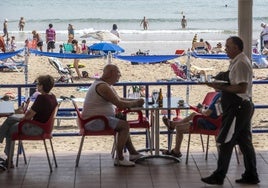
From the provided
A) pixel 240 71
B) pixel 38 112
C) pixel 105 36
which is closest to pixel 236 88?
pixel 240 71

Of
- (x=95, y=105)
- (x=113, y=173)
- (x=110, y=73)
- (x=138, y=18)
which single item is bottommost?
(x=113, y=173)

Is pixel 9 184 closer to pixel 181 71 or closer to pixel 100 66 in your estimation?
pixel 181 71

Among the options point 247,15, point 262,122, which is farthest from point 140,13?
point 247,15

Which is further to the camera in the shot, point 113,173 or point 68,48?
point 68,48

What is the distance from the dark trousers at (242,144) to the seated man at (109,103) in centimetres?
112

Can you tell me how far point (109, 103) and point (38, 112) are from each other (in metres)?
0.77

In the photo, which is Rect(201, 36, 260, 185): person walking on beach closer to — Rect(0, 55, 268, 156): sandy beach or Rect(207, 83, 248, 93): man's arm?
Rect(207, 83, 248, 93): man's arm

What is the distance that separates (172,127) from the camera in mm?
7727

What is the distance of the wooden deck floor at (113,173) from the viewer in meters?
6.68

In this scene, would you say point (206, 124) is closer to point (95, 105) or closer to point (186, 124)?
point (186, 124)

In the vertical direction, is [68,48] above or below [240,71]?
above

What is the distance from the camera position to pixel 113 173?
708 centimetres

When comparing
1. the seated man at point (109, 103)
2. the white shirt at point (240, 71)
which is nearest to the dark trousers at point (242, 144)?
the white shirt at point (240, 71)

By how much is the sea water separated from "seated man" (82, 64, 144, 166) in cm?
1918
